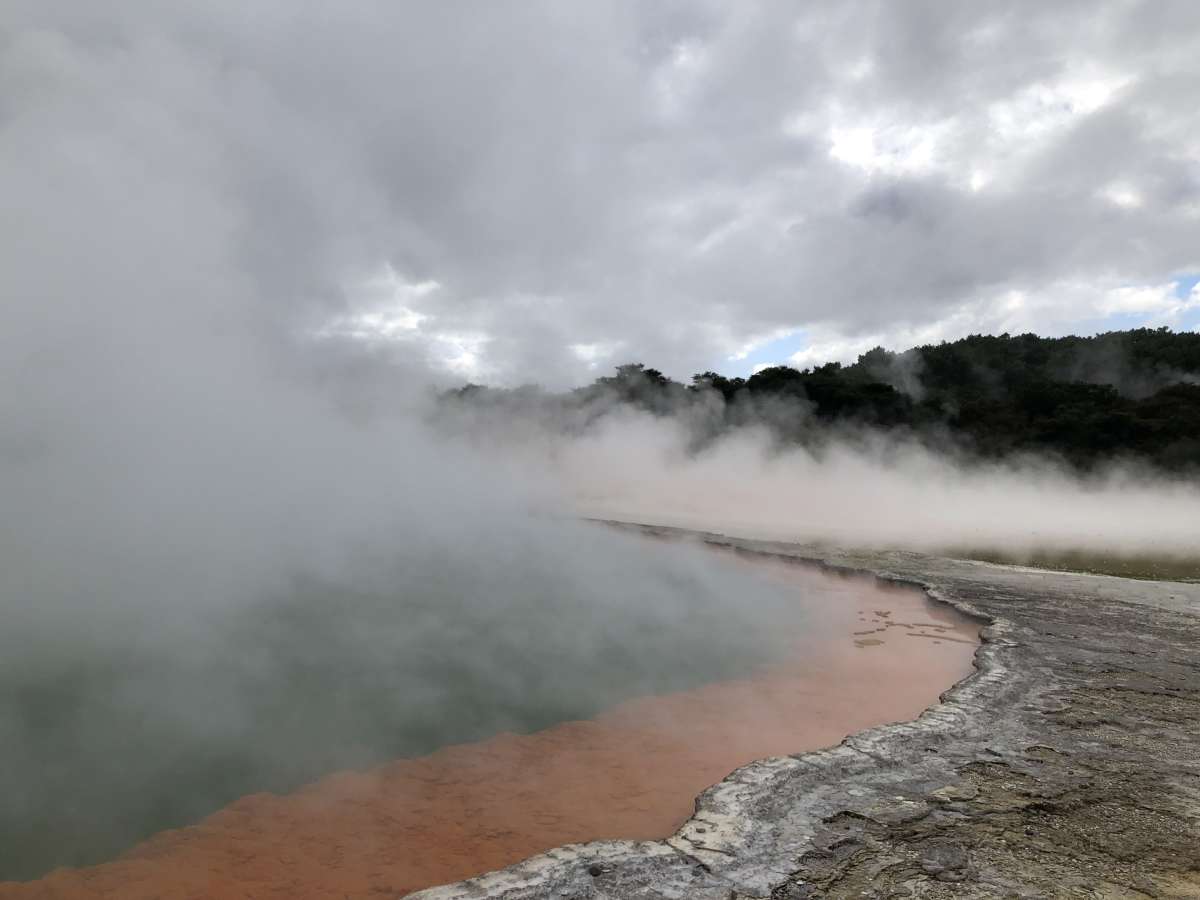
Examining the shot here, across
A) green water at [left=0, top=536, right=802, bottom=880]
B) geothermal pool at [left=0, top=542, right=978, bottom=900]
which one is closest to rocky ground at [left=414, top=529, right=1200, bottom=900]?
geothermal pool at [left=0, top=542, right=978, bottom=900]

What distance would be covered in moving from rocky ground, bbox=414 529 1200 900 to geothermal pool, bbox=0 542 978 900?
383 millimetres

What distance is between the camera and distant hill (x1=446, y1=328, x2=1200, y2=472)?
20188 millimetres

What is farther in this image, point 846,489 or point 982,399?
point 982,399

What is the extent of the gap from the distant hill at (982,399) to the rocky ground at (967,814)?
18832mm

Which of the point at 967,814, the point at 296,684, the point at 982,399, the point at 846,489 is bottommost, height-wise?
the point at 296,684

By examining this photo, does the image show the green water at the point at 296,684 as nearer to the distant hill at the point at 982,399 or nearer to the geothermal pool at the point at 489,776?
the geothermal pool at the point at 489,776

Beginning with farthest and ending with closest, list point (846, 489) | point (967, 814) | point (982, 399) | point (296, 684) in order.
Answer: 1. point (982, 399)
2. point (846, 489)
3. point (296, 684)
4. point (967, 814)

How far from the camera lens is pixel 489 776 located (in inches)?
138

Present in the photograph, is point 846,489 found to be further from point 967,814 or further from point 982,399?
point 967,814

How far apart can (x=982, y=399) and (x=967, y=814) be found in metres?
26.2

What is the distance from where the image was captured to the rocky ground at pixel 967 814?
89.8 inches

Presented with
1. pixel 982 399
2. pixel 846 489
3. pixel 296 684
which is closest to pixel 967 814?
pixel 296 684

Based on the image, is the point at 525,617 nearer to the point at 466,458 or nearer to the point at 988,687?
the point at 988,687

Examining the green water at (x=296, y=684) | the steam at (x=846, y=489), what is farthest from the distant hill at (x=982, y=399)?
the green water at (x=296, y=684)
